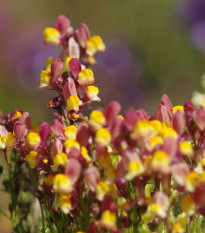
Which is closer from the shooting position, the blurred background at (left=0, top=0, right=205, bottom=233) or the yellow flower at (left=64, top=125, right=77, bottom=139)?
the yellow flower at (left=64, top=125, right=77, bottom=139)

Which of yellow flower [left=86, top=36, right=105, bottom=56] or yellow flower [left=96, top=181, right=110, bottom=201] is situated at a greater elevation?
yellow flower [left=86, top=36, right=105, bottom=56]

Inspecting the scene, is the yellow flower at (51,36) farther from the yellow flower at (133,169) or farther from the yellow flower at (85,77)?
the yellow flower at (133,169)

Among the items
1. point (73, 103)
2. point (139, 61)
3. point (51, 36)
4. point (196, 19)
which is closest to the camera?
point (73, 103)

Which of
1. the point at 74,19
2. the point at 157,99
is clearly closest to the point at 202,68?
the point at 157,99

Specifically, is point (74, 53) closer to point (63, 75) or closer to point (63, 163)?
point (63, 75)

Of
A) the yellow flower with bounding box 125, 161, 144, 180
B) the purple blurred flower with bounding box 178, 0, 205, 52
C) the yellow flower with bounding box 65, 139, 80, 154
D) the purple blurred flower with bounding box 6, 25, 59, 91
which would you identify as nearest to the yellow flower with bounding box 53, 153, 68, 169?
the yellow flower with bounding box 65, 139, 80, 154

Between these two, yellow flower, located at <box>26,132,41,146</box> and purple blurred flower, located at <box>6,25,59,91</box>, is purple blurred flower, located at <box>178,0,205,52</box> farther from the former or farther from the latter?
yellow flower, located at <box>26,132,41,146</box>

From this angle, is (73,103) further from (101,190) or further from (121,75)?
(121,75)

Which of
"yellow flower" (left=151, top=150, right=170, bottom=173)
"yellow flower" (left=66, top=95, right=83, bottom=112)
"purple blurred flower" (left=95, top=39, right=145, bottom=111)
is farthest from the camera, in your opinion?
"purple blurred flower" (left=95, top=39, right=145, bottom=111)

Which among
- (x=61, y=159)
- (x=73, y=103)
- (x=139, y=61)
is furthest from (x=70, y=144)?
(x=139, y=61)
